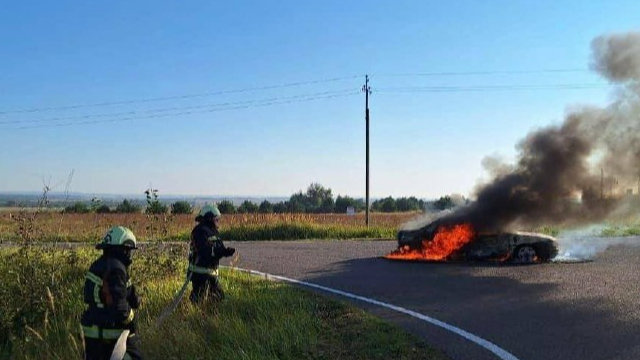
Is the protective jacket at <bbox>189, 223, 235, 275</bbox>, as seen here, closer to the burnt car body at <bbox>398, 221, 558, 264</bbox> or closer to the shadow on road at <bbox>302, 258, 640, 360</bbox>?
the shadow on road at <bbox>302, 258, 640, 360</bbox>

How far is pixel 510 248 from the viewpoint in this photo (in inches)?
548

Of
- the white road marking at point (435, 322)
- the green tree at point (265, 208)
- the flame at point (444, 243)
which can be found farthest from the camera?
the green tree at point (265, 208)

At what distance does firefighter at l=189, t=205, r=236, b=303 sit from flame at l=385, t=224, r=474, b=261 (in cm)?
723

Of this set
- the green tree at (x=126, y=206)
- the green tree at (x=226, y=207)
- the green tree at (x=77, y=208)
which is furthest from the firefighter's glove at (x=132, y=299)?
the green tree at (x=226, y=207)

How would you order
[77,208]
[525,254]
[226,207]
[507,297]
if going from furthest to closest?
[226,207] < [525,254] < [77,208] < [507,297]

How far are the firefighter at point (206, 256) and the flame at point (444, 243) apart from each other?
23.7 ft

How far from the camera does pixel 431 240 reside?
14641 mm

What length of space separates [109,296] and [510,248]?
418 inches

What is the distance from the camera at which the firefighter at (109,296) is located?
5395 millimetres

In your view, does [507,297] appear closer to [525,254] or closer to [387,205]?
[525,254]

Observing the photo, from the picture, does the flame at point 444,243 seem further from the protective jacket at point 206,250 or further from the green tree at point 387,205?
the green tree at point 387,205

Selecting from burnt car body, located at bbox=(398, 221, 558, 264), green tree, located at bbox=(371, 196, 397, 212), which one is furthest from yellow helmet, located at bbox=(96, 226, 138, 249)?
green tree, located at bbox=(371, 196, 397, 212)

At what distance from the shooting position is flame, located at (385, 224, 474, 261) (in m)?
14.3

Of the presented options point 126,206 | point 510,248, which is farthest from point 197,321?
point 510,248
